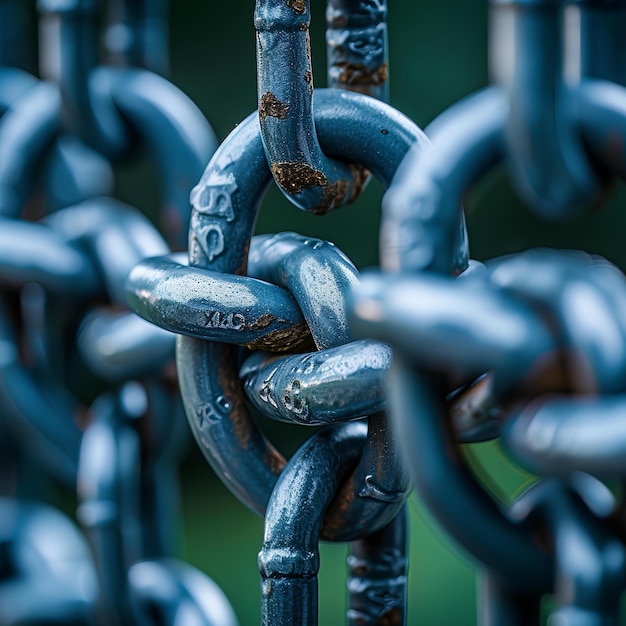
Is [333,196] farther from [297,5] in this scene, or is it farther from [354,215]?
[354,215]

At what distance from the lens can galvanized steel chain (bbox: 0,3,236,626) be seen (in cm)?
73

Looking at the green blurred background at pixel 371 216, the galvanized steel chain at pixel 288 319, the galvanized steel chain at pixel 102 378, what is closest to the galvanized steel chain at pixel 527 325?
the galvanized steel chain at pixel 288 319

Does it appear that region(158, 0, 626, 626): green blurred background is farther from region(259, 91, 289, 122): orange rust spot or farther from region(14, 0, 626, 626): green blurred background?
region(259, 91, 289, 122): orange rust spot

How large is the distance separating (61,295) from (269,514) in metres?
0.30

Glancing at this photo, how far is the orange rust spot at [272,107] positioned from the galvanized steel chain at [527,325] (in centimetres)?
10

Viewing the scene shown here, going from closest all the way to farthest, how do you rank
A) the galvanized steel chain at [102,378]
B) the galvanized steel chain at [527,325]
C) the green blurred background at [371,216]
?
the galvanized steel chain at [527,325]
the galvanized steel chain at [102,378]
the green blurred background at [371,216]

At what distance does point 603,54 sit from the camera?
403 mm

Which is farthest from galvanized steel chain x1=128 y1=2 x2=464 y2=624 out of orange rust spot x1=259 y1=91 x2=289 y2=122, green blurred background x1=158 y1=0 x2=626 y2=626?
green blurred background x1=158 y1=0 x2=626 y2=626

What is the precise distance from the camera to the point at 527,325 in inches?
14.7

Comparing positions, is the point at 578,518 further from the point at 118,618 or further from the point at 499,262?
the point at 118,618

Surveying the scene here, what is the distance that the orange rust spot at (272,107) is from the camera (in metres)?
0.50

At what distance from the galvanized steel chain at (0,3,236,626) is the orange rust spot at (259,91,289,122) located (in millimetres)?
226

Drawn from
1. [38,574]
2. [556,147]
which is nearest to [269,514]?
[556,147]

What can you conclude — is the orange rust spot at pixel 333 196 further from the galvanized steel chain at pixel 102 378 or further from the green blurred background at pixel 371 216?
the green blurred background at pixel 371 216
